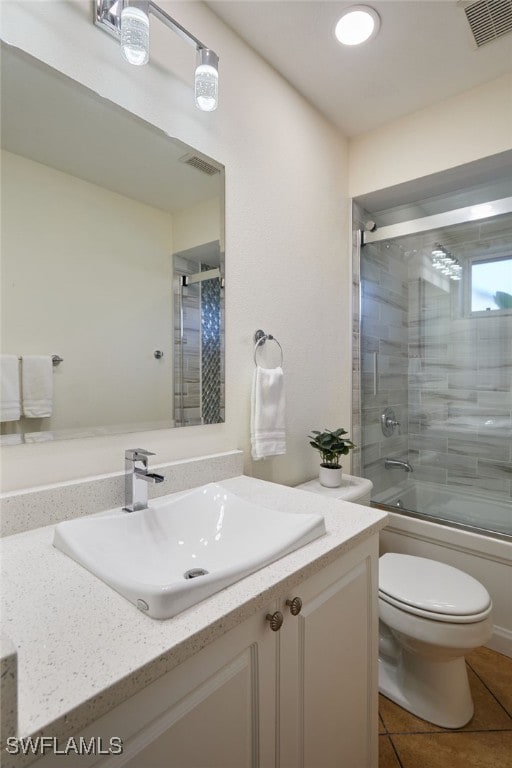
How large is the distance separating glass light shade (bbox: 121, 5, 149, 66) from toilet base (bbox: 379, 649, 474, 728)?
6.99 ft

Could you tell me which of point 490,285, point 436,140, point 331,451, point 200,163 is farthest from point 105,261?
point 490,285

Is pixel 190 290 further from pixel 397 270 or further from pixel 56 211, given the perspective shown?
pixel 397 270

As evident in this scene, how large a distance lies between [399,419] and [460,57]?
1.82 metres

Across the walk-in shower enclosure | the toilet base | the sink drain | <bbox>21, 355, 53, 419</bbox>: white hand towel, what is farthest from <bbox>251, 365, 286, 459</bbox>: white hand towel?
the toilet base

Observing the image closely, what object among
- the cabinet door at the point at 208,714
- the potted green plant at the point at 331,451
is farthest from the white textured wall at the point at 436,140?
the cabinet door at the point at 208,714

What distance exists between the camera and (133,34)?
1014 mm

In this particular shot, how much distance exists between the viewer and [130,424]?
1161mm

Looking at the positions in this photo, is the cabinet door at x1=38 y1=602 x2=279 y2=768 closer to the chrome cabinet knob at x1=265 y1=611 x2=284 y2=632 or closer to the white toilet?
the chrome cabinet knob at x1=265 y1=611 x2=284 y2=632

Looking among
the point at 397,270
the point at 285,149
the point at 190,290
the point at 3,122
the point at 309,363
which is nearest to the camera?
the point at 3,122

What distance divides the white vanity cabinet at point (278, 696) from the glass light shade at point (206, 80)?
1378 mm

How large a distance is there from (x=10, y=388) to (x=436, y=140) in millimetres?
2141

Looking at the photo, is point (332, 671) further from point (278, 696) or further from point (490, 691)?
point (490, 691)

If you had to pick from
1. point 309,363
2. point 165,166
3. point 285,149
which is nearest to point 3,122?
point 165,166

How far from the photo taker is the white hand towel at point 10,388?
0.91 m
